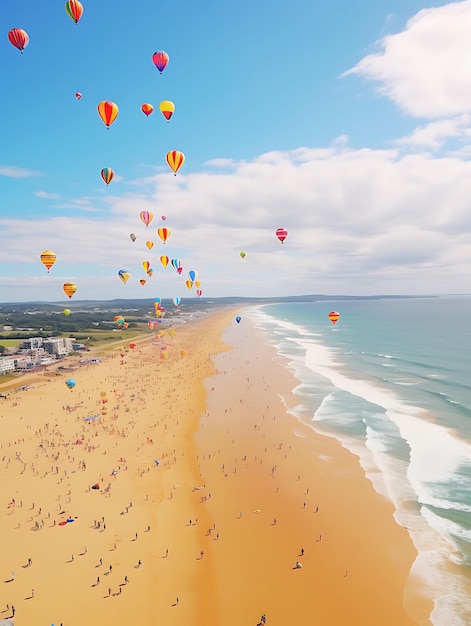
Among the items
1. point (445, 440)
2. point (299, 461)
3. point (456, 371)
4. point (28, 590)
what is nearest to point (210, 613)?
point (28, 590)

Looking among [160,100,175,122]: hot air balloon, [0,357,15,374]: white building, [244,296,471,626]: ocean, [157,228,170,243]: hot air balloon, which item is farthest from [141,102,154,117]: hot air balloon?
[0,357,15,374]: white building

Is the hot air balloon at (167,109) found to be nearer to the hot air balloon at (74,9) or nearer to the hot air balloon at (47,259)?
the hot air balloon at (74,9)

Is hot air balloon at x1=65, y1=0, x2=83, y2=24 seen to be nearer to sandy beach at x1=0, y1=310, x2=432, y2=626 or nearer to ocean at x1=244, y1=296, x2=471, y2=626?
sandy beach at x1=0, y1=310, x2=432, y2=626

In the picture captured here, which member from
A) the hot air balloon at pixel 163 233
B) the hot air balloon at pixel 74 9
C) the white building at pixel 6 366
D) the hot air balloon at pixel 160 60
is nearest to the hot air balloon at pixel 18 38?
the hot air balloon at pixel 74 9

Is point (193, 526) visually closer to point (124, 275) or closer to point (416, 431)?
point (416, 431)

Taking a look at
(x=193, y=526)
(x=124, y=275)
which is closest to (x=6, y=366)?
(x=124, y=275)

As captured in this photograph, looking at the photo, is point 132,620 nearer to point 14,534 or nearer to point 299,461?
point 14,534

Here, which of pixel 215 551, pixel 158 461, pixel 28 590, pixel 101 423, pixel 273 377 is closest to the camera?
pixel 28 590
